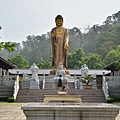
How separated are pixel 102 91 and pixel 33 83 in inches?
284

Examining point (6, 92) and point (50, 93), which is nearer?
point (50, 93)

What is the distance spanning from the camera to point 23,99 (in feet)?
70.8

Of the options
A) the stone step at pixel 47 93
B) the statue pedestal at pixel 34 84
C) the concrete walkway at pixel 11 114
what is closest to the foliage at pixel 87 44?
the statue pedestal at pixel 34 84

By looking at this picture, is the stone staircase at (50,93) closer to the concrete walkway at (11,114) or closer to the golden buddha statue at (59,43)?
the concrete walkway at (11,114)

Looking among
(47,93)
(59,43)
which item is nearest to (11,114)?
(47,93)

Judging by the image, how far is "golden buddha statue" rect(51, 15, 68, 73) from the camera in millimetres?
31422

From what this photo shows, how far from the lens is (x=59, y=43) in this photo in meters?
31.6

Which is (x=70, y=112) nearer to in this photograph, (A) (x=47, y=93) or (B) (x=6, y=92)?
(A) (x=47, y=93)

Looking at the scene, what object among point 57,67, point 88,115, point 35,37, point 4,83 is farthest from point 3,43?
point 35,37

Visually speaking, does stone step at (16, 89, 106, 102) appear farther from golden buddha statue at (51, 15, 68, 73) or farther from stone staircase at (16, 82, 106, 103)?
golden buddha statue at (51, 15, 68, 73)

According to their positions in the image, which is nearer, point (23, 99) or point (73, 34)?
point (23, 99)

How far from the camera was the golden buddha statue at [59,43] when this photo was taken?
103 feet

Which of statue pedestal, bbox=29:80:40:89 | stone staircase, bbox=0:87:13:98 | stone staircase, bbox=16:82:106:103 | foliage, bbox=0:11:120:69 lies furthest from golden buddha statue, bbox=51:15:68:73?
foliage, bbox=0:11:120:69

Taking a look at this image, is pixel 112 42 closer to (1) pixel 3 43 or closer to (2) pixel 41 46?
(2) pixel 41 46
